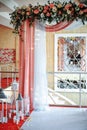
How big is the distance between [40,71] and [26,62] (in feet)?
1.21

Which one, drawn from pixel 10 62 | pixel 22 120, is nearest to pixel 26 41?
pixel 22 120

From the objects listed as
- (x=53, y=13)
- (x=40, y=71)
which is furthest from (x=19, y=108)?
(x=53, y=13)

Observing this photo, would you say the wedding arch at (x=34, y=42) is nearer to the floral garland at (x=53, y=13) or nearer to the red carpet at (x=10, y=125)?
the floral garland at (x=53, y=13)

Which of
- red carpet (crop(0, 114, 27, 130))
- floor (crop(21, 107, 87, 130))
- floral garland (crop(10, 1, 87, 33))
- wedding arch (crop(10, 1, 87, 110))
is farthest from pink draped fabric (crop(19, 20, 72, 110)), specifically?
red carpet (crop(0, 114, 27, 130))

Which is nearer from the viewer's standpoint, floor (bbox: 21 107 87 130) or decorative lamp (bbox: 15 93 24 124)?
floor (bbox: 21 107 87 130)

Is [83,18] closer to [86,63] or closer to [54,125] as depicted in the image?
[54,125]

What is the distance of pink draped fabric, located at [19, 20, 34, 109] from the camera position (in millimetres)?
5188

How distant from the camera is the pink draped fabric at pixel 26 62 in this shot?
5188 millimetres

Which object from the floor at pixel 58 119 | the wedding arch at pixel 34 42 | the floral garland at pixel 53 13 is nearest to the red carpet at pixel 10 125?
the floor at pixel 58 119

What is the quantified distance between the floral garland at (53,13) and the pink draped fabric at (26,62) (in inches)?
10.6

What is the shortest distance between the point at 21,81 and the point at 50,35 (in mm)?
4015

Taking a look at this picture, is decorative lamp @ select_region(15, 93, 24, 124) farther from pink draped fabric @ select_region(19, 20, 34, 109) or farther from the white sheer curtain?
the white sheer curtain

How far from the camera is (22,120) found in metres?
4.60

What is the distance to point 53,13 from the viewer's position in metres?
4.85
